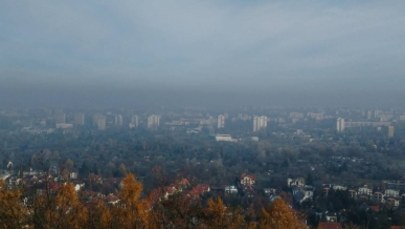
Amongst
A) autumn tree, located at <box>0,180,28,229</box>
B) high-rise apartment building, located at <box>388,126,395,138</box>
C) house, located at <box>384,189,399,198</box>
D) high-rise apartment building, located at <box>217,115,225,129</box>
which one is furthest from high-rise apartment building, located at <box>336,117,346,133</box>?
autumn tree, located at <box>0,180,28,229</box>

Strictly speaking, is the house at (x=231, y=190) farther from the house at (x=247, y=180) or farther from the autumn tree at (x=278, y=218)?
the autumn tree at (x=278, y=218)

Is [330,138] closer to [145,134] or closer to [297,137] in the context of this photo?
[297,137]

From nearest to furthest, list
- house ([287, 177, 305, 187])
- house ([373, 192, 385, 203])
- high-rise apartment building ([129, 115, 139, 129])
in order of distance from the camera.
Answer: house ([373, 192, 385, 203])
house ([287, 177, 305, 187])
high-rise apartment building ([129, 115, 139, 129])

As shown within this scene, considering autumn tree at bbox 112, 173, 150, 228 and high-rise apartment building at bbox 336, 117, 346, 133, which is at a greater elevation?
autumn tree at bbox 112, 173, 150, 228

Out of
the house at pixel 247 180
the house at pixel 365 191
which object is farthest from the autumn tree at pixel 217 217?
the house at pixel 247 180

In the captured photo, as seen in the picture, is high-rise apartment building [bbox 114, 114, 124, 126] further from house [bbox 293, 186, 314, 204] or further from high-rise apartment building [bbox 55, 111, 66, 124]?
house [bbox 293, 186, 314, 204]

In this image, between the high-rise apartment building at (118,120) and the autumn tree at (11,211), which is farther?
the high-rise apartment building at (118,120)

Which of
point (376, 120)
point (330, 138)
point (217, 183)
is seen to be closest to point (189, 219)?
point (217, 183)
